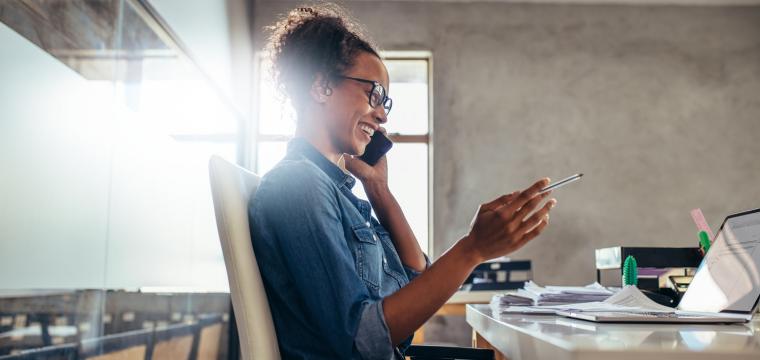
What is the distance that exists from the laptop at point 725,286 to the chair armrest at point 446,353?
0.21 meters

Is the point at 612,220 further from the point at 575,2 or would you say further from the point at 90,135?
the point at 90,135

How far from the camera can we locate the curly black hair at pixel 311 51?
1323 millimetres

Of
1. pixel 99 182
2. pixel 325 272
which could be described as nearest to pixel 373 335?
pixel 325 272

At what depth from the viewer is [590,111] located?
4.71 metres

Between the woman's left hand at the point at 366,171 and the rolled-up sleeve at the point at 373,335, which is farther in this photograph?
the woman's left hand at the point at 366,171

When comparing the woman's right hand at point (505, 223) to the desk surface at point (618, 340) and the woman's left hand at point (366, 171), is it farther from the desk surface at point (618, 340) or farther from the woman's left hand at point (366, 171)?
the woman's left hand at point (366, 171)

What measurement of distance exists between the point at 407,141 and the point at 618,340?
13.2 ft

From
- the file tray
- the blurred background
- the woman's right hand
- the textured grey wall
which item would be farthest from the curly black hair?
the textured grey wall

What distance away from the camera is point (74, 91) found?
1.64 meters

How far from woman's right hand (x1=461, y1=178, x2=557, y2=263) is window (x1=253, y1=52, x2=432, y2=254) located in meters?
3.62

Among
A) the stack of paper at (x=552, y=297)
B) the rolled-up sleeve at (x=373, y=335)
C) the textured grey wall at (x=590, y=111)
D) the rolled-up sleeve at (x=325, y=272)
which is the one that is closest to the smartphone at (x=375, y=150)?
the stack of paper at (x=552, y=297)

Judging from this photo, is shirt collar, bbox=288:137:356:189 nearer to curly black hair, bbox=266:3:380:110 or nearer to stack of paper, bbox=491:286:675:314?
curly black hair, bbox=266:3:380:110

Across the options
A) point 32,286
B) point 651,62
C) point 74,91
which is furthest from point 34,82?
point 651,62

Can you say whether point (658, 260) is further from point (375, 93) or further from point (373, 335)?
point (373, 335)
